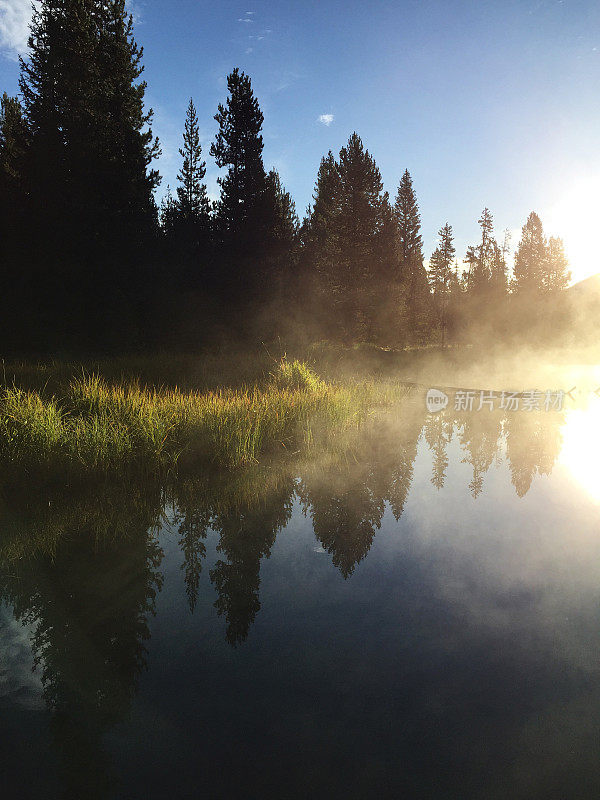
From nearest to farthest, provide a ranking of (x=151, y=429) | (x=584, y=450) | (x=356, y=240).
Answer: (x=151, y=429) < (x=584, y=450) < (x=356, y=240)

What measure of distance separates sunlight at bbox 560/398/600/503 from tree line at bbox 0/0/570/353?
15.7 m

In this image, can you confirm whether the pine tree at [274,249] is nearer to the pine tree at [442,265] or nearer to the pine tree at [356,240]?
the pine tree at [356,240]

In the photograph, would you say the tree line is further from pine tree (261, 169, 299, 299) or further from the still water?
the still water

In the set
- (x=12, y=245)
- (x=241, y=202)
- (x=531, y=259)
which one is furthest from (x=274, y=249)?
(x=531, y=259)

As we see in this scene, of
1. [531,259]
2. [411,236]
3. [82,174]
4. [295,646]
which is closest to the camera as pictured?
[295,646]

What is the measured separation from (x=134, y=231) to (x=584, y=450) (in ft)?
60.4

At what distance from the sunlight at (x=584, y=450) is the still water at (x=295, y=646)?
0.97 meters

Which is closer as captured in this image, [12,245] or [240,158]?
[12,245]

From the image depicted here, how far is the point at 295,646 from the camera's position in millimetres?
2934

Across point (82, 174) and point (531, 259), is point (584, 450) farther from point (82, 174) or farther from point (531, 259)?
point (531, 259)

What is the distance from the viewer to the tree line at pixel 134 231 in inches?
728

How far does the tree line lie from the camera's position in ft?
60.6

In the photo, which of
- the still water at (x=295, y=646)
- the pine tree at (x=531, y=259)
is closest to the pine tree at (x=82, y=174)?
the still water at (x=295, y=646)

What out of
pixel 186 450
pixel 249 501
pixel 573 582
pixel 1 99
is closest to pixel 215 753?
pixel 573 582
